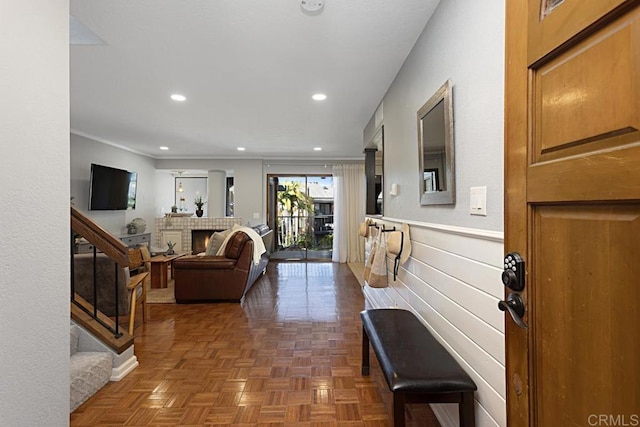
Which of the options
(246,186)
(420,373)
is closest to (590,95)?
(420,373)

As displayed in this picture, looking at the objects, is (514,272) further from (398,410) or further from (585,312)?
(398,410)

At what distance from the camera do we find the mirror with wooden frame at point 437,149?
1566 millimetres

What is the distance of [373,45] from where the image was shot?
2.16 meters

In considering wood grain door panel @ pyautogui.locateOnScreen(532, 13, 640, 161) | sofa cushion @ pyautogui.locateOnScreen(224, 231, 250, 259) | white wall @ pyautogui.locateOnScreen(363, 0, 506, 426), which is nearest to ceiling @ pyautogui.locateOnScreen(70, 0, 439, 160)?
white wall @ pyautogui.locateOnScreen(363, 0, 506, 426)

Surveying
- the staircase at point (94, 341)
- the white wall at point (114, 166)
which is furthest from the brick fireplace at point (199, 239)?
the staircase at point (94, 341)

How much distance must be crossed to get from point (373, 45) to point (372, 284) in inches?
68.5

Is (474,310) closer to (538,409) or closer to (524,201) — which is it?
(538,409)

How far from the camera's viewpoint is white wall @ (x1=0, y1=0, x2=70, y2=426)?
0.92 m

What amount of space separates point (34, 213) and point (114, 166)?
5.40 meters

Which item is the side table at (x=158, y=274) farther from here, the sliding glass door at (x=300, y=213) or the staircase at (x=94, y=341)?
the sliding glass door at (x=300, y=213)

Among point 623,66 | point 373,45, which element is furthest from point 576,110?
point 373,45

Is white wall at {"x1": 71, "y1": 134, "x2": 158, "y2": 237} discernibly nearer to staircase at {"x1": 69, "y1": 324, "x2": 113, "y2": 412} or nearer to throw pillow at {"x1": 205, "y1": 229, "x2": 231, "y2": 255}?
throw pillow at {"x1": 205, "y1": 229, "x2": 231, "y2": 255}

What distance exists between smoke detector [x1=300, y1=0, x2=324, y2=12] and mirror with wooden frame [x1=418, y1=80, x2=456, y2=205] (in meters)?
0.79

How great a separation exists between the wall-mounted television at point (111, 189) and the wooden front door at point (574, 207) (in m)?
5.75
